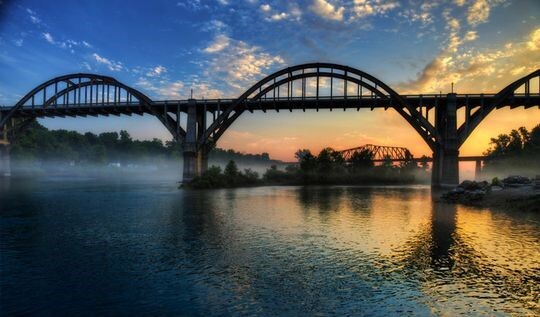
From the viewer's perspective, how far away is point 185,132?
67.9m

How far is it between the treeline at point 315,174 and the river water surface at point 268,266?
39.5 m

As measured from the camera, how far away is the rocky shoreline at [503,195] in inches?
1293

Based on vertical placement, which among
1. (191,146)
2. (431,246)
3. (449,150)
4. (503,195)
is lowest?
(431,246)

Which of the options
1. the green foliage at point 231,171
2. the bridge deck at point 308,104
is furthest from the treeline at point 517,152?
the green foliage at point 231,171

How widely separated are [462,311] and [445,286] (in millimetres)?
2238

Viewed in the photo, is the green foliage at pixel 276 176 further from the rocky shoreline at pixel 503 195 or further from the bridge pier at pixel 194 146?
the rocky shoreline at pixel 503 195

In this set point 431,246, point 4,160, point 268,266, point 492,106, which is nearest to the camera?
point 268,266

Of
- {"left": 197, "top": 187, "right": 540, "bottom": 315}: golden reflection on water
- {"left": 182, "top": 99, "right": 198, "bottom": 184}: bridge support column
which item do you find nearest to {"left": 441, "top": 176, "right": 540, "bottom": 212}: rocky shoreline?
{"left": 197, "top": 187, "right": 540, "bottom": 315}: golden reflection on water

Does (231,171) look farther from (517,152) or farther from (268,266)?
(517,152)

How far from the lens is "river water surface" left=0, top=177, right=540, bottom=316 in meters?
11.2

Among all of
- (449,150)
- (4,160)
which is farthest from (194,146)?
(4,160)

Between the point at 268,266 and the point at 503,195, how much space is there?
3275cm

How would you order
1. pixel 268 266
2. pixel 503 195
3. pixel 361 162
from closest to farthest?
pixel 268 266, pixel 503 195, pixel 361 162

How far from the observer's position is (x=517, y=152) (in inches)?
3991
